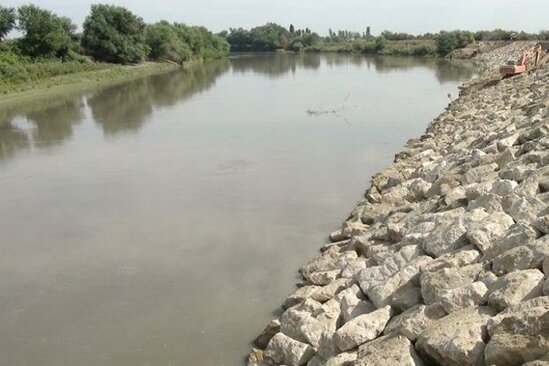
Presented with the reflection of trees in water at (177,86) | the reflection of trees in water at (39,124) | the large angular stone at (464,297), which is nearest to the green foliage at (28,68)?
the reflection of trees in water at (39,124)

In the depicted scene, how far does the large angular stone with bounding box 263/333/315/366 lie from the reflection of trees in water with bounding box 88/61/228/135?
53.4ft

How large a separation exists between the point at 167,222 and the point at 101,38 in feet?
161

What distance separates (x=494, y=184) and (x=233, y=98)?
2411 cm

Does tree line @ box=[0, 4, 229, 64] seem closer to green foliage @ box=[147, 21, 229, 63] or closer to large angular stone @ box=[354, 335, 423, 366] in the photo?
green foliage @ box=[147, 21, 229, 63]

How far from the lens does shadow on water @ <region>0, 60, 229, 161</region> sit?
19719 mm

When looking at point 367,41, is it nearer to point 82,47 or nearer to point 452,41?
point 452,41

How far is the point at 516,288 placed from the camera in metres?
4.12

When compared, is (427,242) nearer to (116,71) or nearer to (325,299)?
(325,299)

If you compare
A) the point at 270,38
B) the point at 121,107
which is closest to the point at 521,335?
the point at 121,107

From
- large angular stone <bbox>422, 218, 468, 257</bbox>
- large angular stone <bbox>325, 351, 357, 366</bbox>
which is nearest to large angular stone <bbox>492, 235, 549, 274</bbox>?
large angular stone <bbox>422, 218, 468, 257</bbox>

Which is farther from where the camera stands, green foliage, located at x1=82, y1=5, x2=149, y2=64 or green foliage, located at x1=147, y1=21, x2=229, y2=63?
green foliage, located at x1=147, y1=21, x2=229, y2=63

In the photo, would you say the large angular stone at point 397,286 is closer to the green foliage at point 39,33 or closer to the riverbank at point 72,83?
the riverbank at point 72,83

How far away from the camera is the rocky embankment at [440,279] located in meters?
3.88

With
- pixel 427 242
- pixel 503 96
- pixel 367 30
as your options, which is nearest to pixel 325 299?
pixel 427 242
